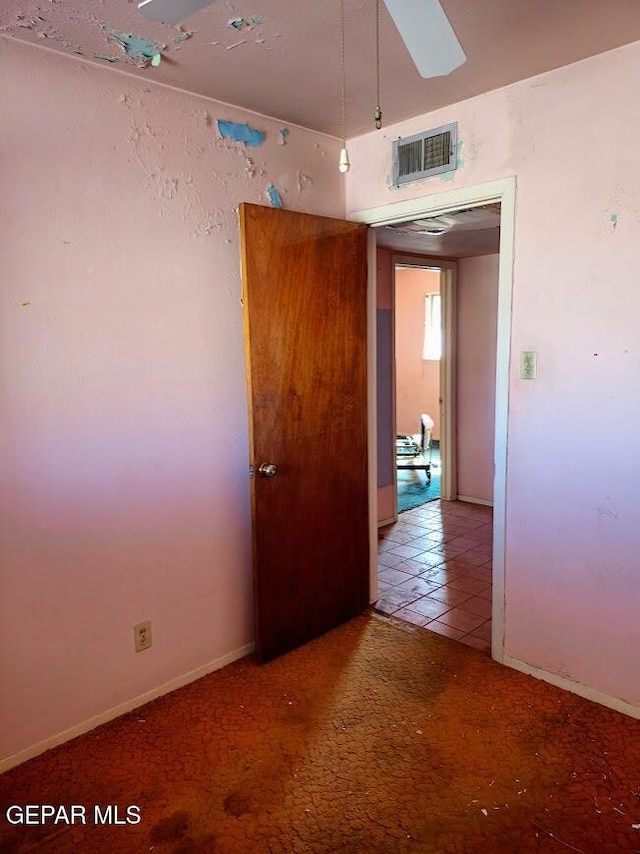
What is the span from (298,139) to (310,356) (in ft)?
3.24

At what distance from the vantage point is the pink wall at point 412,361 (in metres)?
7.64

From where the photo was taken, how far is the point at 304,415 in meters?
2.64

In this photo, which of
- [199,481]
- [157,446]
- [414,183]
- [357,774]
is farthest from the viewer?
[414,183]

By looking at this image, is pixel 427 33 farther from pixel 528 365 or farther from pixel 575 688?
pixel 575 688

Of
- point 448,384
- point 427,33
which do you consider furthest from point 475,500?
point 427,33

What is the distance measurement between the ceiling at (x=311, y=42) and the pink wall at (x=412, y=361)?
17.4 feet

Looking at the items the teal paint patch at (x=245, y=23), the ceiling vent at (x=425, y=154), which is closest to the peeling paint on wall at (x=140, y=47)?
the teal paint patch at (x=245, y=23)

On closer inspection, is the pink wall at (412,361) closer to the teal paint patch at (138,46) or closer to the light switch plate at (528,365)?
the light switch plate at (528,365)

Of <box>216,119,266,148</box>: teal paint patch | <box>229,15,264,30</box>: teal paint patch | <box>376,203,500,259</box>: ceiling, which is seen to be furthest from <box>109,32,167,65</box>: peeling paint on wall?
<box>376,203,500,259</box>: ceiling

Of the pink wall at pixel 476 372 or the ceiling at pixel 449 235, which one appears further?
the pink wall at pixel 476 372

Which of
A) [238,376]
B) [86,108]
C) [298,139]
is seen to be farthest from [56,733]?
[298,139]

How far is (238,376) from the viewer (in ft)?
8.47

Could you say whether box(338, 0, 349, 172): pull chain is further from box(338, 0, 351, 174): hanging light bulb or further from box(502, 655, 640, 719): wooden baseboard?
box(502, 655, 640, 719): wooden baseboard

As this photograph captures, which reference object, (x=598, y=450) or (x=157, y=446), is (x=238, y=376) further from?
(x=598, y=450)
